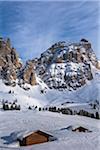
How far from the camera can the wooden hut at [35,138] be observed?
39.7 metres

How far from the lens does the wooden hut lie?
130ft

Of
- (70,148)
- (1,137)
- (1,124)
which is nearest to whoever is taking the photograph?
(70,148)

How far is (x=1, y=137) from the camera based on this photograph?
1874 inches

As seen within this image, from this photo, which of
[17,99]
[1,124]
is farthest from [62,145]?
[17,99]

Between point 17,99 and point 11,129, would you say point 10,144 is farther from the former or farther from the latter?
point 17,99

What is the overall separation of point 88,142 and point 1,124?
33444mm

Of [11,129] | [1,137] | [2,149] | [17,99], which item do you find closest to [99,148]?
[2,149]

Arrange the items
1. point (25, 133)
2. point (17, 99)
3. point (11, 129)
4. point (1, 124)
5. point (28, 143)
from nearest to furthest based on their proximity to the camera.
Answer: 1. point (28, 143)
2. point (25, 133)
3. point (11, 129)
4. point (1, 124)
5. point (17, 99)

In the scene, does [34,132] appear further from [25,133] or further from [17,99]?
[17,99]

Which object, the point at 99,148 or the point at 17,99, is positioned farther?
the point at 17,99

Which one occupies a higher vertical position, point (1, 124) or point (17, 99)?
point (17, 99)

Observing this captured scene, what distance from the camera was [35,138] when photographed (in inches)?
1586

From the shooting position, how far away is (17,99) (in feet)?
648

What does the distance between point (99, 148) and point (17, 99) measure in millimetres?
170493
